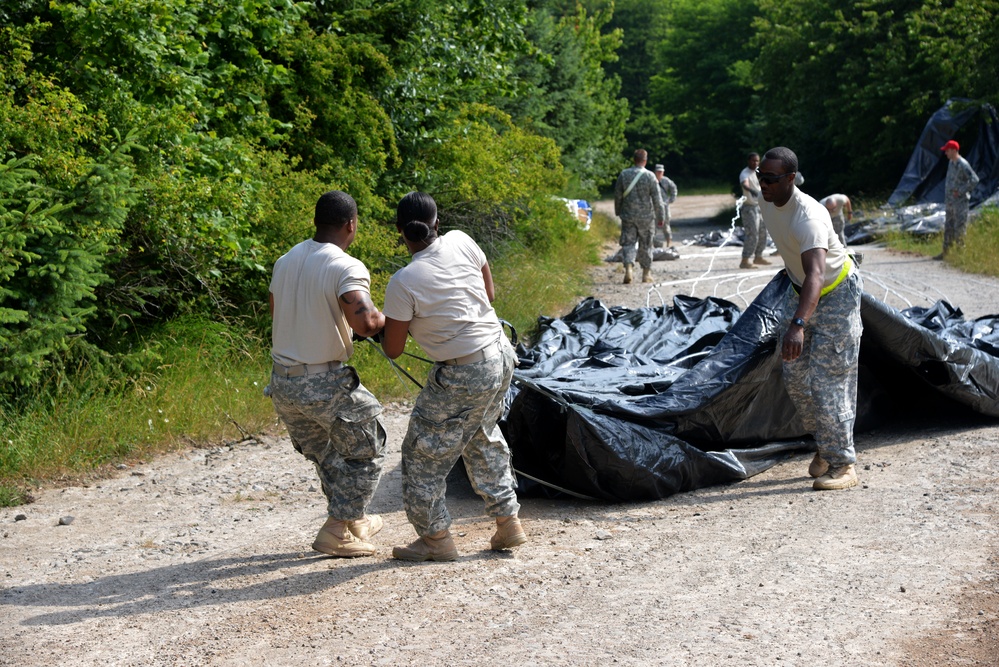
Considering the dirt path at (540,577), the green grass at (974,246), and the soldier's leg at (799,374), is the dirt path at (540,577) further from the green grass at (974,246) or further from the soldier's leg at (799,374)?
the green grass at (974,246)

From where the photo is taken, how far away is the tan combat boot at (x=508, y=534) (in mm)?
5160

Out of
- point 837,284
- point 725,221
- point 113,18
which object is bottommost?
point 725,221

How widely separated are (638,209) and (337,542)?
37.8ft

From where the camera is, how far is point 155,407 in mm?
7621

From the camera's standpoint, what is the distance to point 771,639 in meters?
4.09

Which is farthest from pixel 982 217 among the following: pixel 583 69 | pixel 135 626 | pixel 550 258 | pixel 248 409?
pixel 135 626

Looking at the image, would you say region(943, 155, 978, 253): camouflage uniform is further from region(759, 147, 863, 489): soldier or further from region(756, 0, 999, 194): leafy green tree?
region(759, 147, 863, 489): soldier

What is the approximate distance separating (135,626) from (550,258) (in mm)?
12707

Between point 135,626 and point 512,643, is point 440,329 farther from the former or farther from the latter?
point 135,626

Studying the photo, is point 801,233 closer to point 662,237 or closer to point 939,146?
point 662,237

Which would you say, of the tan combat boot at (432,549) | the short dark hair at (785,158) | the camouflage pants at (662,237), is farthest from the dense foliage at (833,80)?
the tan combat boot at (432,549)

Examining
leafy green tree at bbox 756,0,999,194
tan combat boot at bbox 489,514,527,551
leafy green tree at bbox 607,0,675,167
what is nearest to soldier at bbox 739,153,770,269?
leafy green tree at bbox 756,0,999,194

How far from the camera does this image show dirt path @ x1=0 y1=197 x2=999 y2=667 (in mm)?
4105

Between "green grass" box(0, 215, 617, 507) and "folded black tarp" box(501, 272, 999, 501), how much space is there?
2026 millimetres
